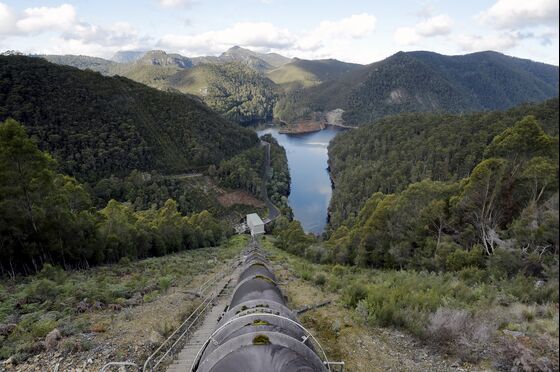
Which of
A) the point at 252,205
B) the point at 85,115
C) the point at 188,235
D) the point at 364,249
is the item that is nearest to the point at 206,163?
the point at 252,205

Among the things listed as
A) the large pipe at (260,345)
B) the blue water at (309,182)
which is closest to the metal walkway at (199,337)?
Answer: the large pipe at (260,345)

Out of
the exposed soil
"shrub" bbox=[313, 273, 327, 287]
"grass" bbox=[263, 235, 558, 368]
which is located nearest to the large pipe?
"grass" bbox=[263, 235, 558, 368]

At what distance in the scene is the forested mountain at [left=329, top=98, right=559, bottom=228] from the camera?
61.8m

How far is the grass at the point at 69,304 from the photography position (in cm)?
909

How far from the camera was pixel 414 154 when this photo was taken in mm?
78625

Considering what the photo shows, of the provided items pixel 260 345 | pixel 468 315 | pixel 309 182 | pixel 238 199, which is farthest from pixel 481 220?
pixel 309 182

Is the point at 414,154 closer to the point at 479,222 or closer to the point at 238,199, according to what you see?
the point at 238,199

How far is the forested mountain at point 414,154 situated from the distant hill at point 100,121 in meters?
40.6

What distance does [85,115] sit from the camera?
68.8 metres

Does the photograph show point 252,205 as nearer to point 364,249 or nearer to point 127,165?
point 127,165

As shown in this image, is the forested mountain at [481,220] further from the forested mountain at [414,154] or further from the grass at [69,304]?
the forested mountain at [414,154]

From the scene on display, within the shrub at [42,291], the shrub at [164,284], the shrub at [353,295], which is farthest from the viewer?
the shrub at [164,284]

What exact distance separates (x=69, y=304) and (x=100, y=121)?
6950 centimetres

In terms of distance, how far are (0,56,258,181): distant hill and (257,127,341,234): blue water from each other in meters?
26.9
